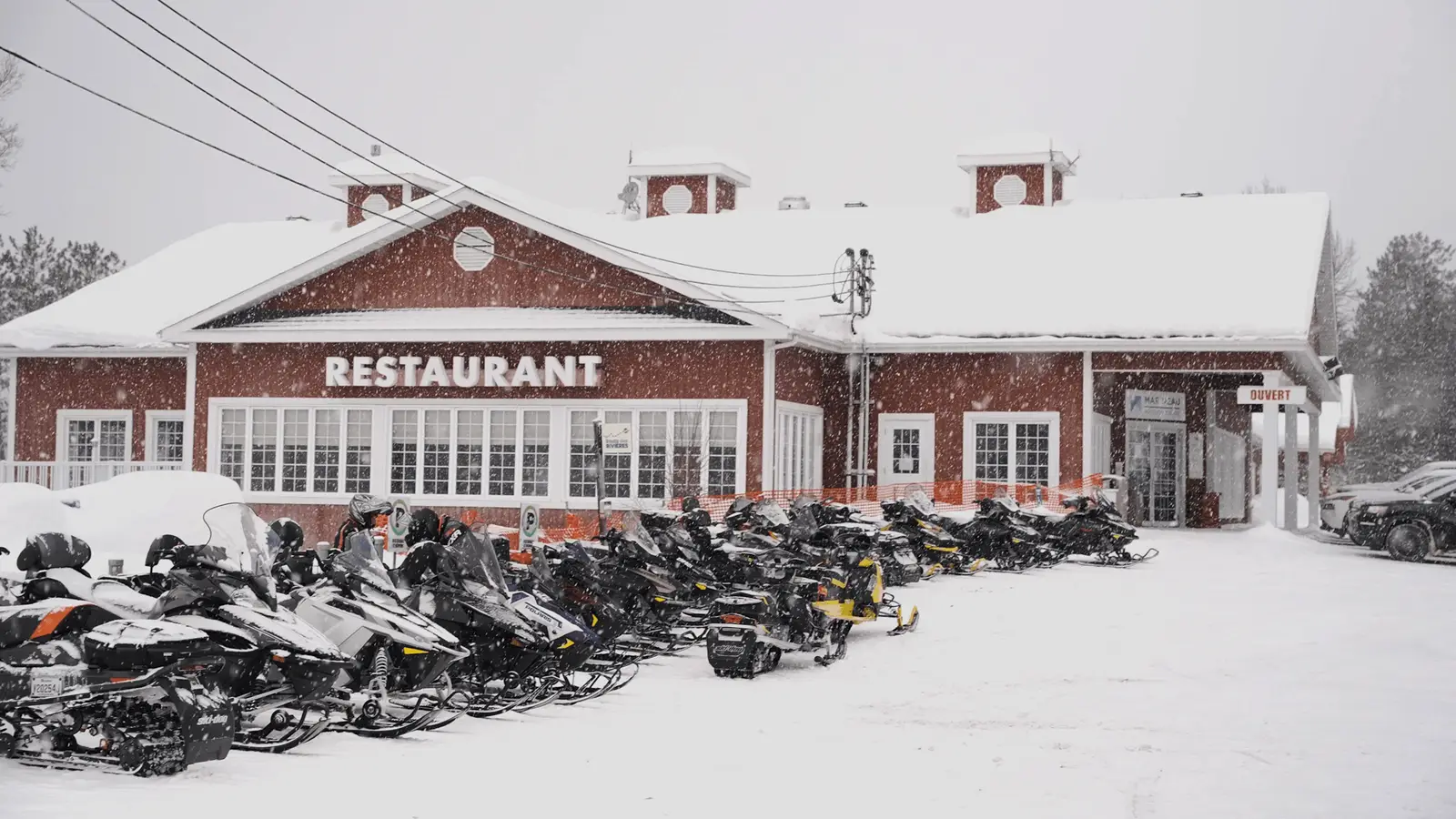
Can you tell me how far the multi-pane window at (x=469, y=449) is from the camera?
25453mm

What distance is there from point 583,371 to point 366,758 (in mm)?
16669

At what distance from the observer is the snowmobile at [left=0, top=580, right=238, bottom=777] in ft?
25.1

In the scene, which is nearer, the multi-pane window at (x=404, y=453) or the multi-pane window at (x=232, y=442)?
the multi-pane window at (x=404, y=453)

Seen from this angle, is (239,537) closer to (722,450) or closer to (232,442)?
(722,450)

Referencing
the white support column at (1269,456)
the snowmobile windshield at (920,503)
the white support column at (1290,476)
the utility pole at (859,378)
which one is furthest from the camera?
the white support column at (1290,476)

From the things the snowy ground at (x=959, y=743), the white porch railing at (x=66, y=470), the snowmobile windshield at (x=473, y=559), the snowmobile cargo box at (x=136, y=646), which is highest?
the white porch railing at (x=66, y=470)

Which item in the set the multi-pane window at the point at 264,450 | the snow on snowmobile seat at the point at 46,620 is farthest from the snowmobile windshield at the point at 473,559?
the multi-pane window at the point at 264,450

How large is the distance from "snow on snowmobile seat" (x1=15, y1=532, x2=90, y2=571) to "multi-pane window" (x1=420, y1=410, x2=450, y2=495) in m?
16.9

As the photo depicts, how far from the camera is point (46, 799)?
7.12 m

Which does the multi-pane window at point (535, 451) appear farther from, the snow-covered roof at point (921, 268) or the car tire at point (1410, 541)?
the car tire at point (1410, 541)

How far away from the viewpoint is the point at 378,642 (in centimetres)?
930

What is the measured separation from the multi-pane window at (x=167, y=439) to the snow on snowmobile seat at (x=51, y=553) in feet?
69.9

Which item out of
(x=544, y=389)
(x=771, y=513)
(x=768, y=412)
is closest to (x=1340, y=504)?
(x=768, y=412)

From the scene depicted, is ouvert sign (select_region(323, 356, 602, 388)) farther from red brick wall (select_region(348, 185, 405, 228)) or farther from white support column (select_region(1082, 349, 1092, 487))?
red brick wall (select_region(348, 185, 405, 228))
